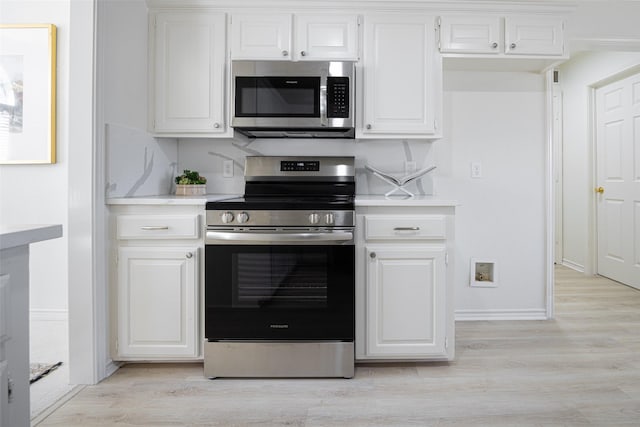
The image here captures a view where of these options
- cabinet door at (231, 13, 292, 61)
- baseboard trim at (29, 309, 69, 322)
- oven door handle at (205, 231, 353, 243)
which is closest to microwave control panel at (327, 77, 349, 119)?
cabinet door at (231, 13, 292, 61)

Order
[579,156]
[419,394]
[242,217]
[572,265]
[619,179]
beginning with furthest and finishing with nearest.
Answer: [572,265], [579,156], [619,179], [242,217], [419,394]

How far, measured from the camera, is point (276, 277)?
6.97 ft

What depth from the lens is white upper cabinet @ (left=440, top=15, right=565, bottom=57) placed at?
2543mm

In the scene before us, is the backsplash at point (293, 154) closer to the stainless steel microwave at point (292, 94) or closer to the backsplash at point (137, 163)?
the backsplash at point (137, 163)

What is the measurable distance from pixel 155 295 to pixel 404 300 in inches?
50.1

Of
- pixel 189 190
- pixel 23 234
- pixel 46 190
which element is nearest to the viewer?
pixel 23 234

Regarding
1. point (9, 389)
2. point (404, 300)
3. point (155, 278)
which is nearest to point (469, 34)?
point (404, 300)

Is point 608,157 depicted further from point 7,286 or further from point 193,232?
point 7,286

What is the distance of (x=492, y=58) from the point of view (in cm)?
262

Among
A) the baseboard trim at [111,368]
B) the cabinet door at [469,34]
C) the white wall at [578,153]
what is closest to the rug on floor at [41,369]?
the baseboard trim at [111,368]

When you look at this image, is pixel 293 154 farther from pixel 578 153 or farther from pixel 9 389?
pixel 578 153

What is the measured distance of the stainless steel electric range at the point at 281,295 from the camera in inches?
83.3

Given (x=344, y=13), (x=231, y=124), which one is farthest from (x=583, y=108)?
(x=231, y=124)

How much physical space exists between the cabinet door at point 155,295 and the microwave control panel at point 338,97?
1087 mm
